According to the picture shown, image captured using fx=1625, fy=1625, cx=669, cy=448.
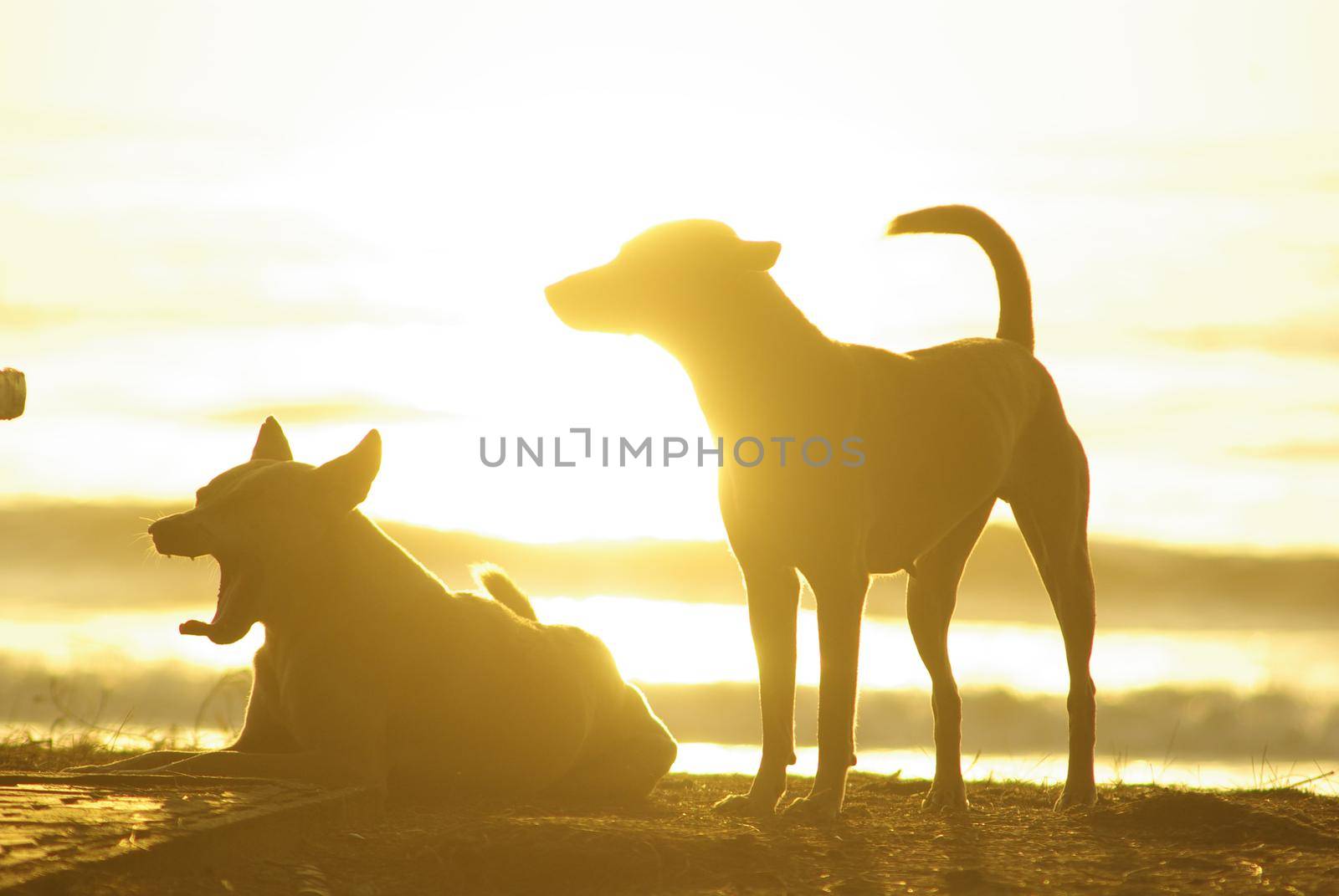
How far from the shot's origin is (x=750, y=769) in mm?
10211

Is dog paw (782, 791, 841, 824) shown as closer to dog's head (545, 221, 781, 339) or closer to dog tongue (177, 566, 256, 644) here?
dog's head (545, 221, 781, 339)

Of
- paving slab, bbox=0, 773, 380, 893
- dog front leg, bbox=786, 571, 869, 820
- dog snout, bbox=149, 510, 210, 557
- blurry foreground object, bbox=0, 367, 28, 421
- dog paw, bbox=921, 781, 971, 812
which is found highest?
blurry foreground object, bbox=0, 367, 28, 421

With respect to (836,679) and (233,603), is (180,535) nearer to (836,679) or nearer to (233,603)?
(233,603)

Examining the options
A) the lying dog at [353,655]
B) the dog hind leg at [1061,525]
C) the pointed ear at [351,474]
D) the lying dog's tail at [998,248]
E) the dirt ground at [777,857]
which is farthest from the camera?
the lying dog's tail at [998,248]

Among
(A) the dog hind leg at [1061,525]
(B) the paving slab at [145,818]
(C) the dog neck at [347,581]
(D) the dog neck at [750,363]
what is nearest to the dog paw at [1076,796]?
(A) the dog hind leg at [1061,525]

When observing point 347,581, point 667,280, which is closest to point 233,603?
point 347,581

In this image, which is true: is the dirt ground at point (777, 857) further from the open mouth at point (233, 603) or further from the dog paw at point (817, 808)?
the open mouth at point (233, 603)

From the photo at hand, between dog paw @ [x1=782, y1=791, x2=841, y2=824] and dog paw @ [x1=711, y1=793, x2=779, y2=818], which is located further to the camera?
dog paw @ [x1=711, y1=793, x2=779, y2=818]

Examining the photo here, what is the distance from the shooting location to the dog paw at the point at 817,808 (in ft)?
22.4

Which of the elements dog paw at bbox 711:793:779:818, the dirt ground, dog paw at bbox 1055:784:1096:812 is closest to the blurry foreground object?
the dirt ground

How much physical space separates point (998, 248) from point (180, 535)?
4.82 m

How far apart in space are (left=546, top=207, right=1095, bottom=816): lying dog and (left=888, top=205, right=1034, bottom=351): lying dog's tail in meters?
1.09

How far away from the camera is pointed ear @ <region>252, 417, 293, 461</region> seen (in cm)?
723

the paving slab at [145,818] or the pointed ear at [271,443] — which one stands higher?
the pointed ear at [271,443]
